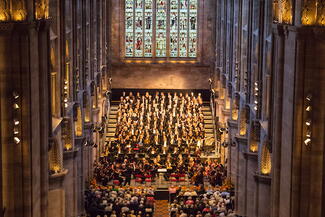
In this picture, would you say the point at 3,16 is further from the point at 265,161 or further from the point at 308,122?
the point at 265,161

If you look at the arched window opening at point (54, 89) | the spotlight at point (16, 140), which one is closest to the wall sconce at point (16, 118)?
the spotlight at point (16, 140)

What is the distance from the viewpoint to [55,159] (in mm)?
47625

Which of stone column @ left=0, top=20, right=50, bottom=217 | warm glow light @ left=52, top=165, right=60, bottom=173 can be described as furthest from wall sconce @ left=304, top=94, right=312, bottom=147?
warm glow light @ left=52, top=165, right=60, bottom=173

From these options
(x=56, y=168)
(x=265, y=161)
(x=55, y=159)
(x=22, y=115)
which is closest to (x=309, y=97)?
(x=22, y=115)

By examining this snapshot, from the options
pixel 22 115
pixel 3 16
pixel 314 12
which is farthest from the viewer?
pixel 22 115

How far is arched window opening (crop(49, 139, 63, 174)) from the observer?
155 feet

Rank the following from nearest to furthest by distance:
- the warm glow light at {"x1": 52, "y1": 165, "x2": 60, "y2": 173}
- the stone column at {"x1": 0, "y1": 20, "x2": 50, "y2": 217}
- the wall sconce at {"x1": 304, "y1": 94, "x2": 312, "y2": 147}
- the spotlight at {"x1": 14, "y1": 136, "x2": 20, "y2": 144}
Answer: the stone column at {"x1": 0, "y1": 20, "x2": 50, "y2": 217} < the spotlight at {"x1": 14, "y1": 136, "x2": 20, "y2": 144} < the wall sconce at {"x1": 304, "y1": 94, "x2": 312, "y2": 147} < the warm glow light at {"x1": 52, "y1": 165, "x2": 60, "y2": 173}

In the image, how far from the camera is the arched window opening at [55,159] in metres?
47.3

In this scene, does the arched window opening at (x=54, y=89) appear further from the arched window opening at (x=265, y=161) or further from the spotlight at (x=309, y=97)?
the spotlight at (x=309, y=97)

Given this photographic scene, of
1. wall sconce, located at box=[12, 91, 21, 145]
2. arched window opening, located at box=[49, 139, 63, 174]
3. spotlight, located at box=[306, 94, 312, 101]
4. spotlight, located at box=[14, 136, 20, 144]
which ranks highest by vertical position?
spotlight, located at box=[306, 94, 312, 101]

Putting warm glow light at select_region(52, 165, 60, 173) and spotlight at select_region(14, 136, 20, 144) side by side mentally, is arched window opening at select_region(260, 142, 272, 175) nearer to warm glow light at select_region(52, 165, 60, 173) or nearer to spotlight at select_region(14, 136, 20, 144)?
warm glow light at select_region(52, 165, 60, 173)

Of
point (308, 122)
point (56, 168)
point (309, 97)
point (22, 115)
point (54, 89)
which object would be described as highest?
point (309, 97)

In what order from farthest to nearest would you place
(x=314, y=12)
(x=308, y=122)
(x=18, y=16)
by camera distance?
(x=308, y=122) → (x=314, y=12) → (x=18, y=16)

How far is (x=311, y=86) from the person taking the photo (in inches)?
1412
